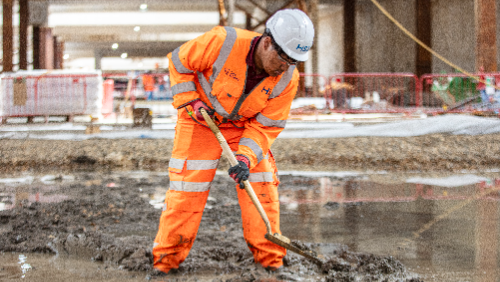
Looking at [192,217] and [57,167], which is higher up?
[192,217]

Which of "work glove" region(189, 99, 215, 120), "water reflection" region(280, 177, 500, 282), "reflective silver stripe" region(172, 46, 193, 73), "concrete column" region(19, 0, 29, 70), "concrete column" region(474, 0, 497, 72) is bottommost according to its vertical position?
"water reflection" region(280, 177, 500, 282)

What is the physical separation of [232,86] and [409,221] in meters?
2.05

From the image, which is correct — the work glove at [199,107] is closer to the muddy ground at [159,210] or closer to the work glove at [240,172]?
the work glove at [240,172]

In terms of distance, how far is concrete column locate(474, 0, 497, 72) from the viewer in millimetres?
10406

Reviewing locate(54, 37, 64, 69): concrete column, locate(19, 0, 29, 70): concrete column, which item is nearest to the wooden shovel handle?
locate(19, 0, 29, 70): concrete column

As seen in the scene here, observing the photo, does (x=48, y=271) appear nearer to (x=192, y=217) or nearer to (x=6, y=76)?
(x=192, y=217)

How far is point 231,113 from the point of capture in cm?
275

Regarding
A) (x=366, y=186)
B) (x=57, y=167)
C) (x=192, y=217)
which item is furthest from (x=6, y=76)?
(x=192, y=217)

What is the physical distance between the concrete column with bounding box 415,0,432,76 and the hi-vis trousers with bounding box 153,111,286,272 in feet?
60.3

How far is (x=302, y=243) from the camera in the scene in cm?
318

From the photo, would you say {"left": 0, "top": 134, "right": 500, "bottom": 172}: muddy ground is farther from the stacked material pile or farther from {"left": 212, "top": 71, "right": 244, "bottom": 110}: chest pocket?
the stacked material pile

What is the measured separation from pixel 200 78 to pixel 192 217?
85 cm

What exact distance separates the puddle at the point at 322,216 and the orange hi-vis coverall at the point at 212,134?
1.01ft

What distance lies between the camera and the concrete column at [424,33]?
19.3 metres
